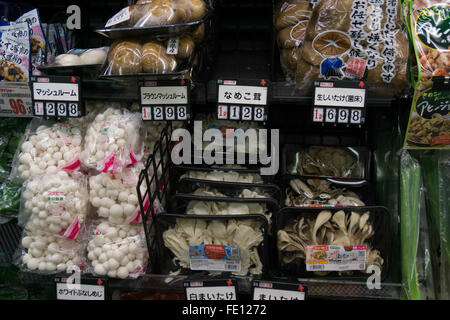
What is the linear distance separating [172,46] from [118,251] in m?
0.65

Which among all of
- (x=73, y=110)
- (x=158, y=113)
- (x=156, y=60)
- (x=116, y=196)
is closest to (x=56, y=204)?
(x=116, y=196)

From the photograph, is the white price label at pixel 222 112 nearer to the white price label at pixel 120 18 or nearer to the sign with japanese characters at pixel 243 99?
the sign with japanese characters at pixel 243 99

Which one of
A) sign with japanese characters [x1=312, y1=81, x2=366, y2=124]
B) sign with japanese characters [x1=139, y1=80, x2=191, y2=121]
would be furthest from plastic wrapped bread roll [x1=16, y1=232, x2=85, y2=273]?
sign with japanese characters [x1=312, y1=81, x2=366, y2=124]

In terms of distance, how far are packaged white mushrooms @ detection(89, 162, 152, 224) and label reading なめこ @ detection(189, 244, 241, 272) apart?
0.21 m

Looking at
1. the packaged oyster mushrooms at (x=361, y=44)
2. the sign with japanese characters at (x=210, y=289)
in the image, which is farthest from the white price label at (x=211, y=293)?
the packaged oyster mushrooms at (x=361, y=44)

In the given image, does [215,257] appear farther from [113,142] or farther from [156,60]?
[156,60]

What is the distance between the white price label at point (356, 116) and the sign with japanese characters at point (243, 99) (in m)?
0.24

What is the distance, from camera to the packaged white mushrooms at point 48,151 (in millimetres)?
1271

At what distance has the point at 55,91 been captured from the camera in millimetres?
1221

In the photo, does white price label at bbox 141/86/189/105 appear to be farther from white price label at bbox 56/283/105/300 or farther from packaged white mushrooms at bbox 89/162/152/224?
white price label at bbox 56/283/105/300

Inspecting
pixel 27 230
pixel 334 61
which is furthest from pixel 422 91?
pixel 27 230

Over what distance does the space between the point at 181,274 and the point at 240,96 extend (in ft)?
1.91

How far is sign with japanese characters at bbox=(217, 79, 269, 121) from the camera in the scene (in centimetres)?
113

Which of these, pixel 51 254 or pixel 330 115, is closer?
pixel 330 115
